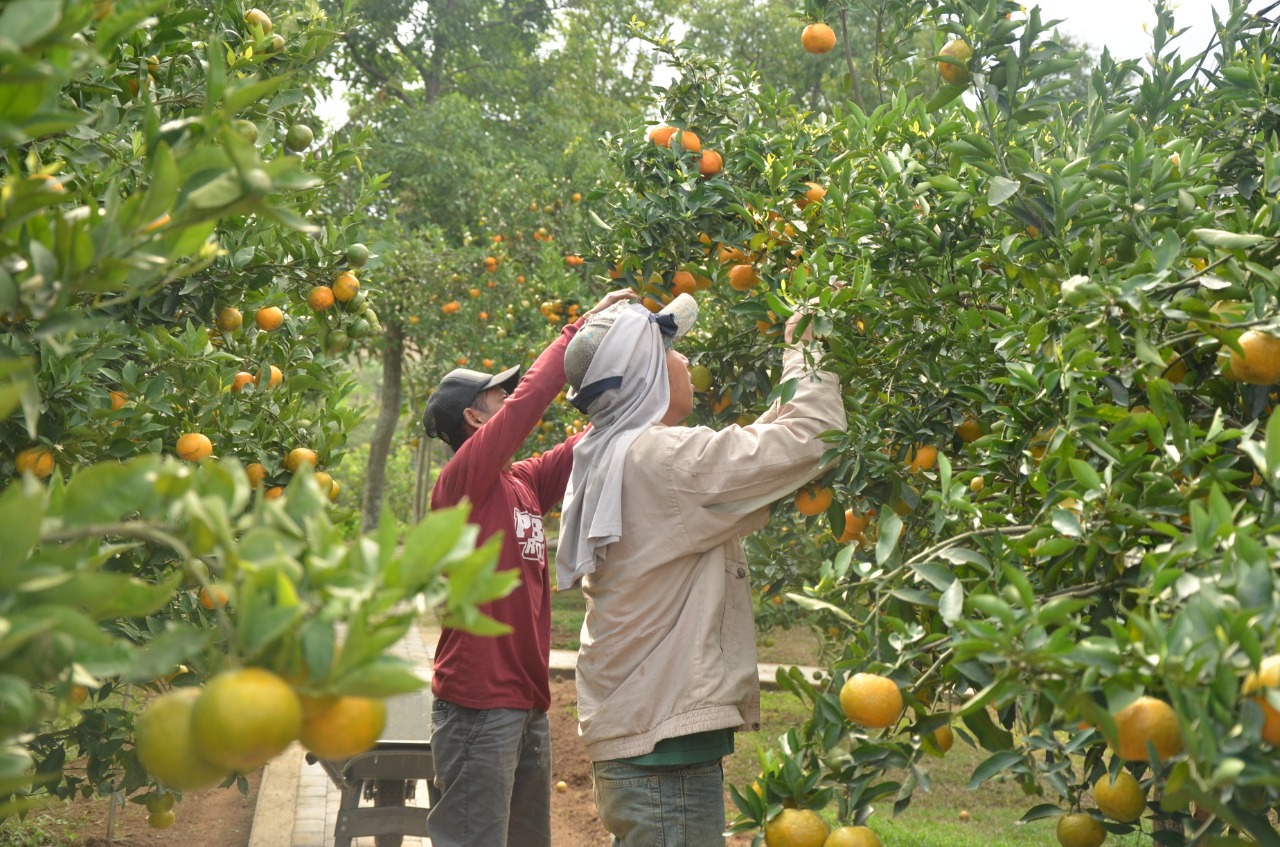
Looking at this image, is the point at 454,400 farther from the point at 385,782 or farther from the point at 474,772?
the point at 385,782

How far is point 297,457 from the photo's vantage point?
2.84m

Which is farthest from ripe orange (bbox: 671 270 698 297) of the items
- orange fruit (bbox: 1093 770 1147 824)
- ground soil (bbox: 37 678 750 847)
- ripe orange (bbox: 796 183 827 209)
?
ground soil (bbox: 37 678 750 847)

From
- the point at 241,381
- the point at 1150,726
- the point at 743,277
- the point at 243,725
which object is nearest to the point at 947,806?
the point at 743,277

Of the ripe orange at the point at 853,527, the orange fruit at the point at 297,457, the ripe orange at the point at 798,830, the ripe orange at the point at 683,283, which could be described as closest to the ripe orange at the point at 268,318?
the orange fruit at the point at 297,457

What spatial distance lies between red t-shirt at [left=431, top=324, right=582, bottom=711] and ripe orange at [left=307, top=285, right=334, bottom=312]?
555mm

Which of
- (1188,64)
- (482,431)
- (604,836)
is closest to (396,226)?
(604,836)

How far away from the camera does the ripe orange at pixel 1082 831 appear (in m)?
1.77

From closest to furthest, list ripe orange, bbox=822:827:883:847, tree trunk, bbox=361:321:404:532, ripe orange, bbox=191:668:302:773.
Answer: ripe orange, bbox=191:668:302:773
ripe orange, bbox=822:827:883:847
tree trunk, bbox=361:321:404:532

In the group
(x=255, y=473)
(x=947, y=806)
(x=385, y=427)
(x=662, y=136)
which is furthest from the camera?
(x=385, y=427)

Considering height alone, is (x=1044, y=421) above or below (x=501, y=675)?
above

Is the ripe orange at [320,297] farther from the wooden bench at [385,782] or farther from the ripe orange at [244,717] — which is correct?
the ripe orange at [244,717]

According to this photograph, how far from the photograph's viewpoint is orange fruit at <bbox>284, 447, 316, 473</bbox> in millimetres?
2824

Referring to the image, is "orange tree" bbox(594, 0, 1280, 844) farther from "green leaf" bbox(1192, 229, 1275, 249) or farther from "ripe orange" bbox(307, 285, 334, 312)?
"ripe orange" bbox(307, 285, 334, 312)

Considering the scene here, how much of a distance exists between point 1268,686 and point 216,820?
4.93 metres
